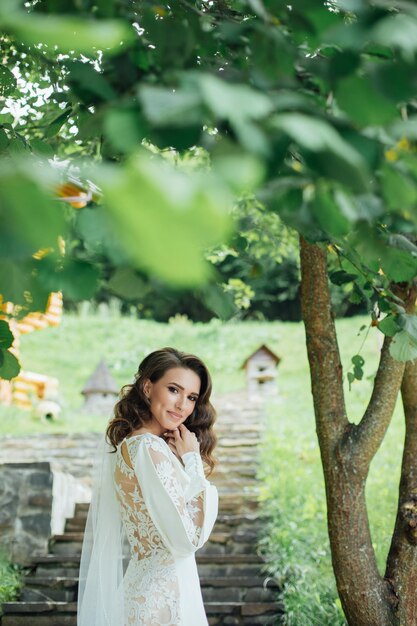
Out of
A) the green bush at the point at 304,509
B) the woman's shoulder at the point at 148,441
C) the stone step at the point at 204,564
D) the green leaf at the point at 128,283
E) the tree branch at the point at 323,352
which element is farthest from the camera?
the stone step at the point at 204,564

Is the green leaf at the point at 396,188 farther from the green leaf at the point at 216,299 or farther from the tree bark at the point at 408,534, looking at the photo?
the tree bark at the point at 408,534

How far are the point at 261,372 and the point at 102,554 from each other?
8.17 meters

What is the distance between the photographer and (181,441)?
343 centimetres

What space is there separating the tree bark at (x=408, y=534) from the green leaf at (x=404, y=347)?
1.50 metres

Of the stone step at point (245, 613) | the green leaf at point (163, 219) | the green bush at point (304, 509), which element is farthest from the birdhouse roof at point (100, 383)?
the green leaf at point (163, 219)

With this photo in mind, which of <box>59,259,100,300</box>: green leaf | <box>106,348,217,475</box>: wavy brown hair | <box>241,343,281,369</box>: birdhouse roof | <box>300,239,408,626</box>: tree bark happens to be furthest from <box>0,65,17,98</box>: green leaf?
<box>241,343,281,369</box>: birdhouse roof

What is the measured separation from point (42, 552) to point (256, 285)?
43.3ft

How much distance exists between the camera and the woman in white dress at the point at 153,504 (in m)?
3.15

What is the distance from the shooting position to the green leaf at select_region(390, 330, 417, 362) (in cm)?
231

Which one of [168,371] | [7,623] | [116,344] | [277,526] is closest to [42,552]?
[7,623]

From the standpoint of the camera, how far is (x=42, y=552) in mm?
6148

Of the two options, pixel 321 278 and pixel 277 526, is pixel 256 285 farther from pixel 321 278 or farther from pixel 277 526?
pixel 321 278

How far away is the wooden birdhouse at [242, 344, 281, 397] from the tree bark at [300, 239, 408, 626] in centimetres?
788

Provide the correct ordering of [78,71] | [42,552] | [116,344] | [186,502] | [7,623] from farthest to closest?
1. [116,344]
2. [42,552]
3. [7,623]
4. [186,502]
5. [78,71]
